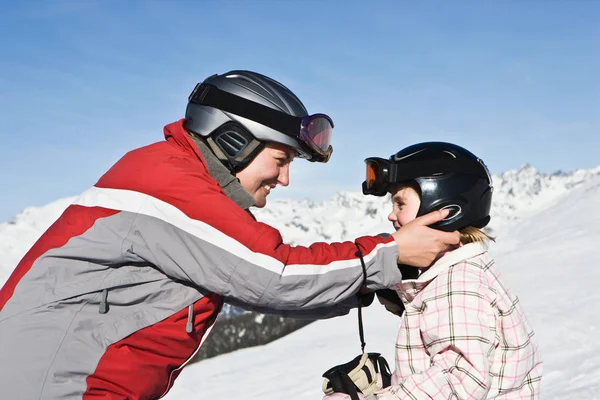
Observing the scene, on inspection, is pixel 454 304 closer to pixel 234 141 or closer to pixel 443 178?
pixel 443 178

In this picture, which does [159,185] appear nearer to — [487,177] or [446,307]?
[446,307]

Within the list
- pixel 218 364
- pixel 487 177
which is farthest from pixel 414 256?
pixel 218 364

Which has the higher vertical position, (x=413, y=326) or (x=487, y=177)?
(x=487, y=177)

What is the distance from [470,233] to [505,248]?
1463cm

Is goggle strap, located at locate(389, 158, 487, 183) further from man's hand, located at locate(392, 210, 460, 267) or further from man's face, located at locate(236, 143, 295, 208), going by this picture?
man's face, located at locate(236, 143, 295, 208)

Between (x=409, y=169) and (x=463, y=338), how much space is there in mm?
851

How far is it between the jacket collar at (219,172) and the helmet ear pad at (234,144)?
5 cm

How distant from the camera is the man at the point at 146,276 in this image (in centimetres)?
252

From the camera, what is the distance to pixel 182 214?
101 inches

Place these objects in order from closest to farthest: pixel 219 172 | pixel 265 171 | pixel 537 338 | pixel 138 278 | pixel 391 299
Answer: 1. pixel 138 278
2. pixel 219 172
3. pixel 265 171
4. pixel 391 299
5. pixel 537 338

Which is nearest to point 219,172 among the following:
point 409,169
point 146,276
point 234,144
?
point 234,144

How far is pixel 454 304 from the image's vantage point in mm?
2816

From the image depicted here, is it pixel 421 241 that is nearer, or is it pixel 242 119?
pixel 421 241

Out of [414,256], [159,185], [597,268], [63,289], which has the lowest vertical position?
[597,268]
